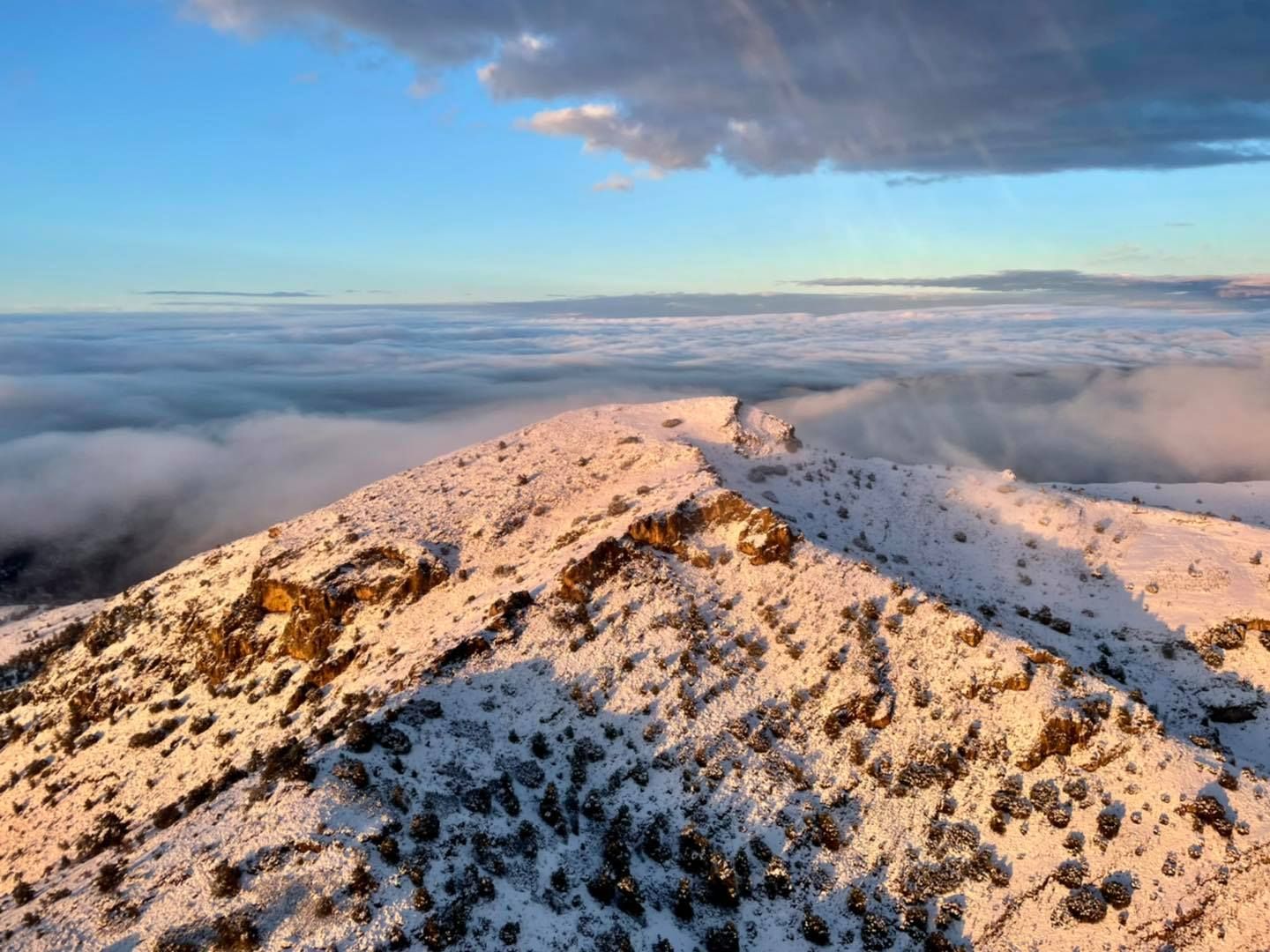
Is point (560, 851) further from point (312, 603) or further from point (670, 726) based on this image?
point (312, 603)

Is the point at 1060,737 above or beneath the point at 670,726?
above

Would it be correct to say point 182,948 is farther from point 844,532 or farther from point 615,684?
point 844,532

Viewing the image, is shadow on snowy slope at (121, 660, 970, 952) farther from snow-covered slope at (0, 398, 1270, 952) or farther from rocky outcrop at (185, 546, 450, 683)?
rocky outcrop at (185, 546, 450, 683)

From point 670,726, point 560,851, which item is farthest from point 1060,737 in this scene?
point 560,851

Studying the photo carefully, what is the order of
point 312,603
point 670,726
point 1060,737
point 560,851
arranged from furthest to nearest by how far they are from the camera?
1. point 312,603
2. point 670,726
3. point 1060,737
4. point 560,851

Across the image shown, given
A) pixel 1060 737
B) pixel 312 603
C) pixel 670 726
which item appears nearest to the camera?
pixel 1060 737

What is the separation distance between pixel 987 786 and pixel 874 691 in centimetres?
590

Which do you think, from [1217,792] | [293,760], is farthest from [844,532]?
[293,760]

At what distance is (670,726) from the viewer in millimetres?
33125

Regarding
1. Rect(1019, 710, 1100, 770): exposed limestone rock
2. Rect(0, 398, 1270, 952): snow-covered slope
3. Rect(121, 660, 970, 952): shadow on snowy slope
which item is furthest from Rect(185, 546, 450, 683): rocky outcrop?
Rect(1019, 710, 1100, 770): exposed limestone rock

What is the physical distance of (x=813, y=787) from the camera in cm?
3083

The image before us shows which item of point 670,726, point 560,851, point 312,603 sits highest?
point 312,603

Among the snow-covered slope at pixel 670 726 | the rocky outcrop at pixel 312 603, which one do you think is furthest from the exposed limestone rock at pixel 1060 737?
the rocky outcrop at pixel 312 603

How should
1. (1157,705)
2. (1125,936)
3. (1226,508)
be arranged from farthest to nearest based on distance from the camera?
1. (1226,508)
2. (1157,705)
3. (1125,936)
